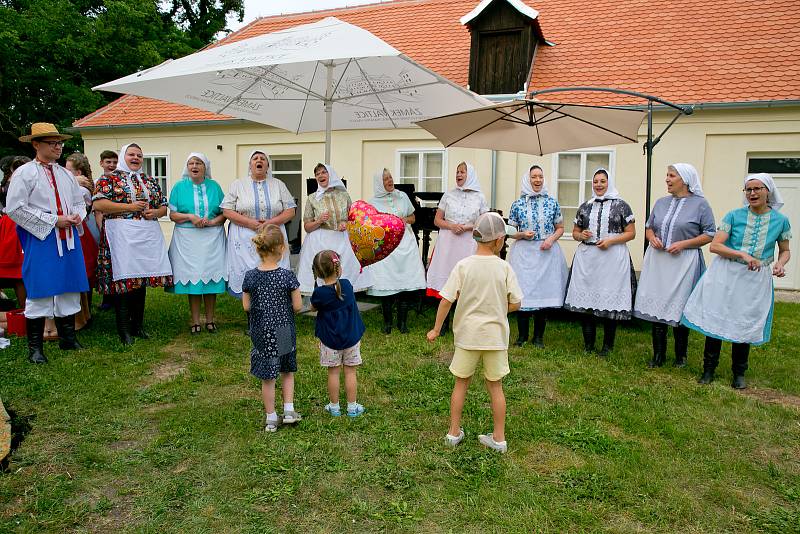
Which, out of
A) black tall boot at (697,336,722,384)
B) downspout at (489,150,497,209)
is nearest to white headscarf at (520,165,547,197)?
black tall boot at (697,336,722,384)

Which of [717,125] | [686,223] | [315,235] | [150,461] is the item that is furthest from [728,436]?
[717,125]

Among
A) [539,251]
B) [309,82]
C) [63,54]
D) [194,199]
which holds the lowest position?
[539,251]

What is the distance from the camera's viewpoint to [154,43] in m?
20.7

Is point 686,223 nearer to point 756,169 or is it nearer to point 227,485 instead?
point 227,485

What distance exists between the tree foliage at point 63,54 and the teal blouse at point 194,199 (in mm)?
16126

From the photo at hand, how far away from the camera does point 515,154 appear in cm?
1207

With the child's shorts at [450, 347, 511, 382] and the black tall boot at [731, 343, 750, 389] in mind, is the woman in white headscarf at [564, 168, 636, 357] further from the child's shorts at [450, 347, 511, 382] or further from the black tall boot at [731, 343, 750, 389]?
the child's shorts at [450, 347, 511, 382]

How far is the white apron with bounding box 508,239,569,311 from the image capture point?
628 cm

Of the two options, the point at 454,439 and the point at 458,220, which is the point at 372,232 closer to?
the point at 458,220

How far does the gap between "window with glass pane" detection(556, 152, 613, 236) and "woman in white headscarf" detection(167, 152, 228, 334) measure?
7.66 metres

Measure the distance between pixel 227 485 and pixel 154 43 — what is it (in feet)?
70.2

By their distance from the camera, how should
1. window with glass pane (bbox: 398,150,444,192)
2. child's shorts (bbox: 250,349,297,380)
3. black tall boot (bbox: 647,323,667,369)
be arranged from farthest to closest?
window with glass pane (bbox: 398,150,444,192) → black tall boot (bbox: 647,323,667,369) → child's shorts (bbox: 250,349,297,380)

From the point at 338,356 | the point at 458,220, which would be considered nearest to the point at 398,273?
the point at 458,220

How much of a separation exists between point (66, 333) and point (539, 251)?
504cm
